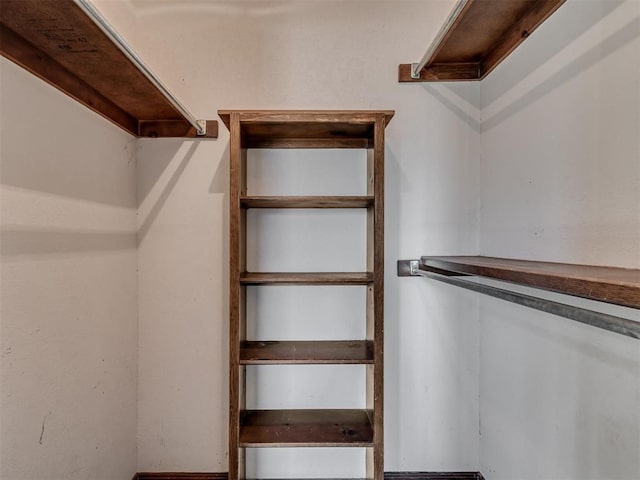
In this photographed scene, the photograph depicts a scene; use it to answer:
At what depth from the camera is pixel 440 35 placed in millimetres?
1244

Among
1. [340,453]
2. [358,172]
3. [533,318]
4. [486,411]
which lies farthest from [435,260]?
[340,453]

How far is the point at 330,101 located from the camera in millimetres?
1668

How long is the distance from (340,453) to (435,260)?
1051mm

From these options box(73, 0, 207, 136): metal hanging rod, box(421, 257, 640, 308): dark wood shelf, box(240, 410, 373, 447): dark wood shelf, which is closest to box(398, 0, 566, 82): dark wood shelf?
box(421, 257, 640, 308): dark wood shelf

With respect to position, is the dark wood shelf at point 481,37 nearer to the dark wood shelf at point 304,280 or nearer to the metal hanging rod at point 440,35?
the metal hanging rod at point 440,35

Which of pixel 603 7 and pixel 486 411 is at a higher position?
pixel 603 7

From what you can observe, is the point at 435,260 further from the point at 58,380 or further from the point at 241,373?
the point at 58,380

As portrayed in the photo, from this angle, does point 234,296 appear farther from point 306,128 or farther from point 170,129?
point 170,129

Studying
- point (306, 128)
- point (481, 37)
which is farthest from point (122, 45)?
point (481, 37)

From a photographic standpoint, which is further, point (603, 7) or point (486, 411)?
point (486, 411)

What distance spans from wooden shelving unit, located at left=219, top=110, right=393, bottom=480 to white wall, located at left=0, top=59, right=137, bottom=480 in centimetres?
51

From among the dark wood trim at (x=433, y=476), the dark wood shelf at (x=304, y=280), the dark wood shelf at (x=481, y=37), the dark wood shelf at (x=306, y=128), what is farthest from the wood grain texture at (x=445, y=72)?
the dark wood trim at (x=433, y=476)

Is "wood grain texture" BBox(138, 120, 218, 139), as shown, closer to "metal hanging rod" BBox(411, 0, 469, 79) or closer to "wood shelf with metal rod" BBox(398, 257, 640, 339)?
"metal hanging rod" BBox(411, 0, 469, 79)

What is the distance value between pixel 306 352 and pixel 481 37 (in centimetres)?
149
